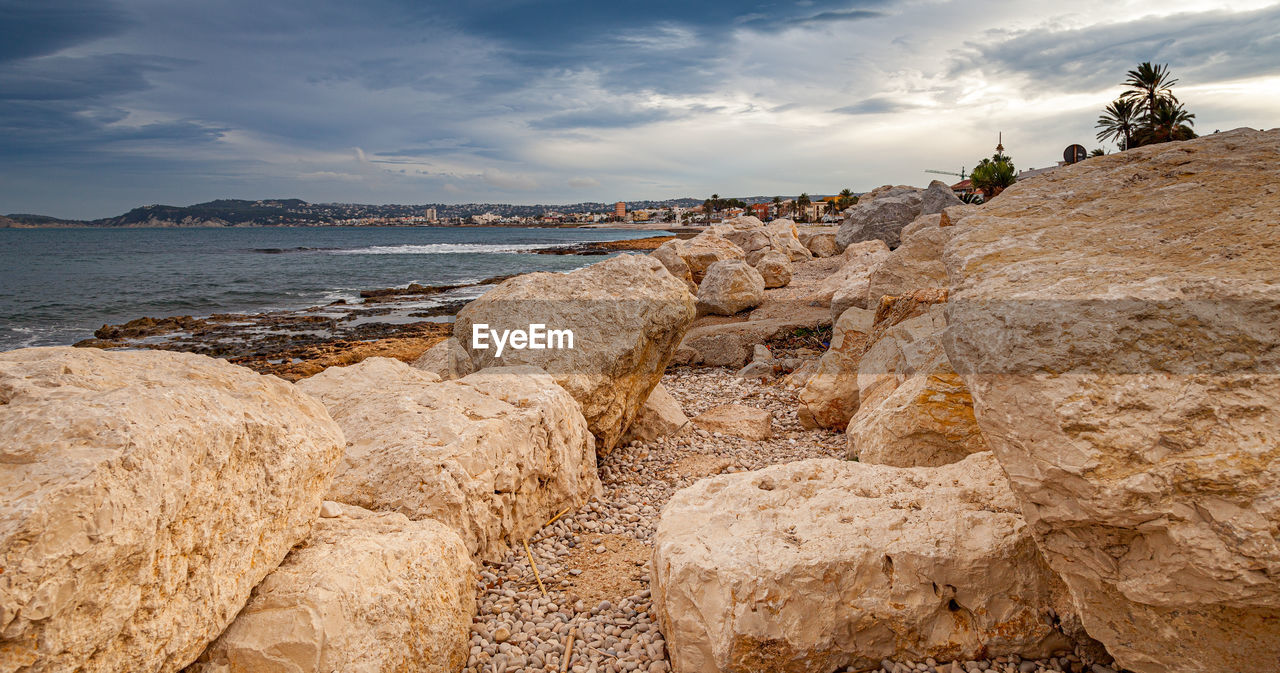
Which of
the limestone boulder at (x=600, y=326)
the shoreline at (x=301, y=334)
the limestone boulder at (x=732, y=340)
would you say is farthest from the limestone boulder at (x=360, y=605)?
the shoreline at (x=301, y=334)

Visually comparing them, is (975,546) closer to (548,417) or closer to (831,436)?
(548,417)

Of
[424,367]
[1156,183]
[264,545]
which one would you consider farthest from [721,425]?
[264,545]

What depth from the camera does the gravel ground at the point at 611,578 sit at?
3.79 m

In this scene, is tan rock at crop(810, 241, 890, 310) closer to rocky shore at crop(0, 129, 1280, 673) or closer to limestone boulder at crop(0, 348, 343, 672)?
rocky shore at crop(0, 129, 1280, 673)

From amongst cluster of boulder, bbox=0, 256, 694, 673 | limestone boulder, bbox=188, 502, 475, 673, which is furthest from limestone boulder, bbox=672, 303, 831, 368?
limestone boulder, bbox=188, 502, 475, 673

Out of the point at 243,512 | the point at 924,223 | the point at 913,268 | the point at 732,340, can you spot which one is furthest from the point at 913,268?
the point at 243,512

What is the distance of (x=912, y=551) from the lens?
3.39 metres

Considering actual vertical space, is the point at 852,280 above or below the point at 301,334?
above

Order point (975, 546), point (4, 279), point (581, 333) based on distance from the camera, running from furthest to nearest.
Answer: point (4, 279) → point (581, 333) → point (975, 546)

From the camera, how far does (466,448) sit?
15.7ft

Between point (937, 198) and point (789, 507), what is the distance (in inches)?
857

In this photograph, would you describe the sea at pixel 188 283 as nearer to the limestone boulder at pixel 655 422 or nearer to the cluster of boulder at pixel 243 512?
the limestone boulder at pixel 655 422

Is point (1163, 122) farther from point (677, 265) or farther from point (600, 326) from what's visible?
point (600, 326)

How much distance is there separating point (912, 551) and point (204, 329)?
2363cm
